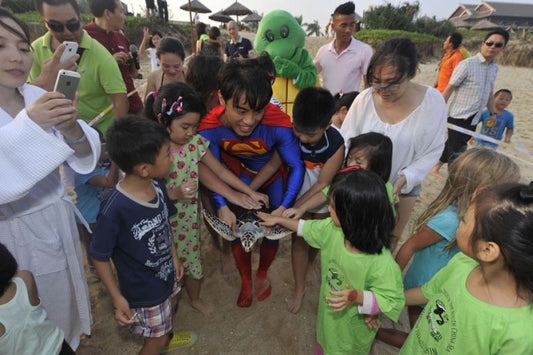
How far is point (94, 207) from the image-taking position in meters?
2.34

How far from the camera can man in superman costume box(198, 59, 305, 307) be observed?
1798 mm

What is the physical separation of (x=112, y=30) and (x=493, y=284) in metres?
3.96

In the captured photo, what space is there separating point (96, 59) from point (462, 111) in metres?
4.81

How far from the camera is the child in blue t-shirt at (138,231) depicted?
57.4 inches

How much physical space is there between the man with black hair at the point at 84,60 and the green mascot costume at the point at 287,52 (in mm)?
1500

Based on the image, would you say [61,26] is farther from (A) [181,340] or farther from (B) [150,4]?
(B) [150,4]

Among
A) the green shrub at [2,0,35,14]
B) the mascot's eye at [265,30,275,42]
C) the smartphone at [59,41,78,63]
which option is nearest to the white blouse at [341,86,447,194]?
the mascot's eye at [265,30,275,42]

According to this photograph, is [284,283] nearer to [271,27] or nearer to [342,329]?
[342,329]

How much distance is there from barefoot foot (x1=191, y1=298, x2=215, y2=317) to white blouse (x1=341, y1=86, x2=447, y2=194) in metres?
1.77

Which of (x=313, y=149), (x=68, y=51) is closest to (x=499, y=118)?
(x=313, y=149)

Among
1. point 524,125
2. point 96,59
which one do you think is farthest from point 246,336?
point 524,125

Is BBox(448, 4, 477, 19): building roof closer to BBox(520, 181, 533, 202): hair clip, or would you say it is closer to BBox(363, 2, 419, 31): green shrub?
BBox(363, 2, 419, 31): green shrub

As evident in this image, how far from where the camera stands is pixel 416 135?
6.77 feet

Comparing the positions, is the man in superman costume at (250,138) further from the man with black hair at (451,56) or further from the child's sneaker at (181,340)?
the man with black hair at (451,56)
